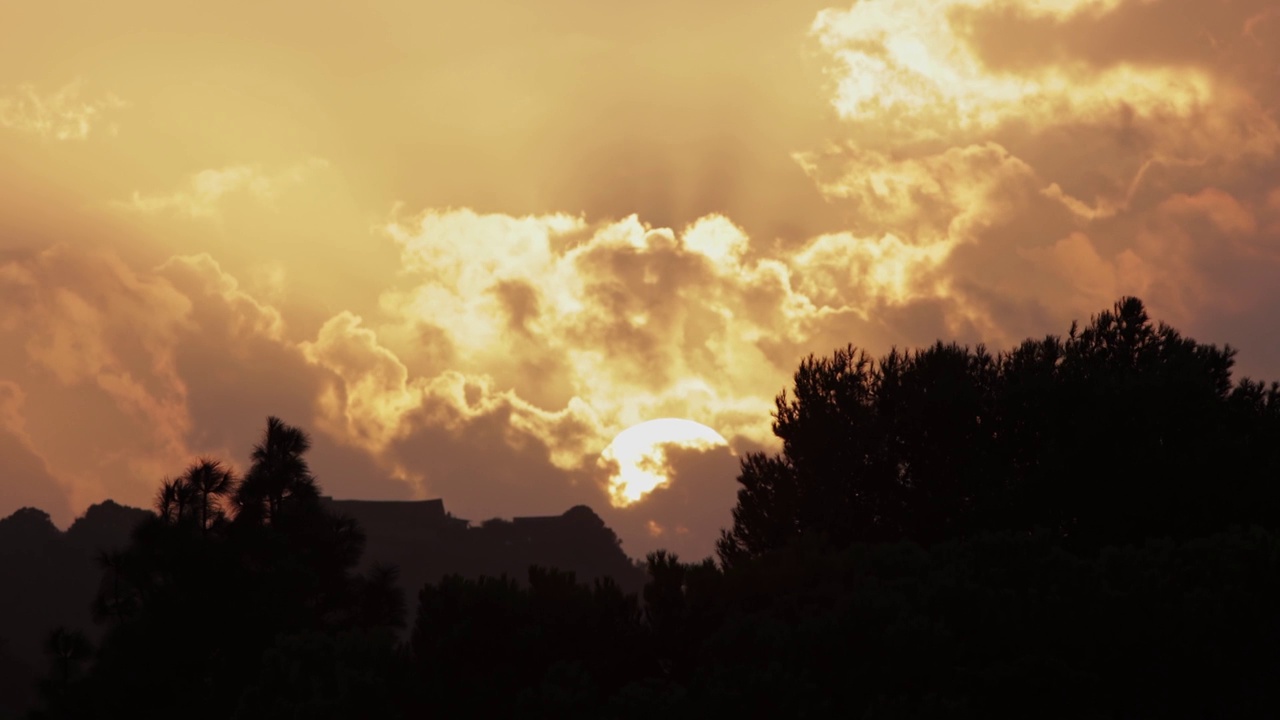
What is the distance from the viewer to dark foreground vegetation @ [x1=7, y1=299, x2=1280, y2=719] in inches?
1230

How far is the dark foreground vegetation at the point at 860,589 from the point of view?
31.2 meters


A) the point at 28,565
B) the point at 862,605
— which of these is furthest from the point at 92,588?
the point at 862,605

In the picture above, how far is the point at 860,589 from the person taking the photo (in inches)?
1308

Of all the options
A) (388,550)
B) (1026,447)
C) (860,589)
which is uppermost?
(388,550)

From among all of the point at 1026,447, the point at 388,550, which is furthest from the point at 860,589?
the point at 388,550

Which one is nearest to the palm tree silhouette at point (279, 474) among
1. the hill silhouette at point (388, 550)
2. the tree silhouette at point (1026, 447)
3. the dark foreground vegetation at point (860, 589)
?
the dark foreground vegetation at point (860, 589)

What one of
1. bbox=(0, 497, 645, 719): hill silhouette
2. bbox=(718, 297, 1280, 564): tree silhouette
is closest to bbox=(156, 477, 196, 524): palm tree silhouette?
bbox=(718, 297, 1280, 564): tree silhouette

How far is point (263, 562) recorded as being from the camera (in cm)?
4309

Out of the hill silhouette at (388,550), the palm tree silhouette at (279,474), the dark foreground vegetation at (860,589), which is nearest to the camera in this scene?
the dark foreground vegetation at (860,589)

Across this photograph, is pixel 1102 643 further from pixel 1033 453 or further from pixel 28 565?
pixel 28 565

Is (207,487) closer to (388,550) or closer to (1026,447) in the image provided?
(1026,447)

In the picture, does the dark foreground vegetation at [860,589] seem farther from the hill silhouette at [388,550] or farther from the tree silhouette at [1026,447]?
the hill silhouette at [388,550]

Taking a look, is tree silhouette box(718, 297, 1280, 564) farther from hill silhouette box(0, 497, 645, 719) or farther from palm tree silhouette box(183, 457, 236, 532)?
hill silhouette box(0, 497, 645, 719)

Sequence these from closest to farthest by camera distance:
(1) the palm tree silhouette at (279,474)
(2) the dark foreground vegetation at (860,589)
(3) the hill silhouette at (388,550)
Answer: (2) the dark foreground vegetation at (860,589) → (1) the palm tree silhouette at (279,474) → (3) the hill silhouette at (388,550)
